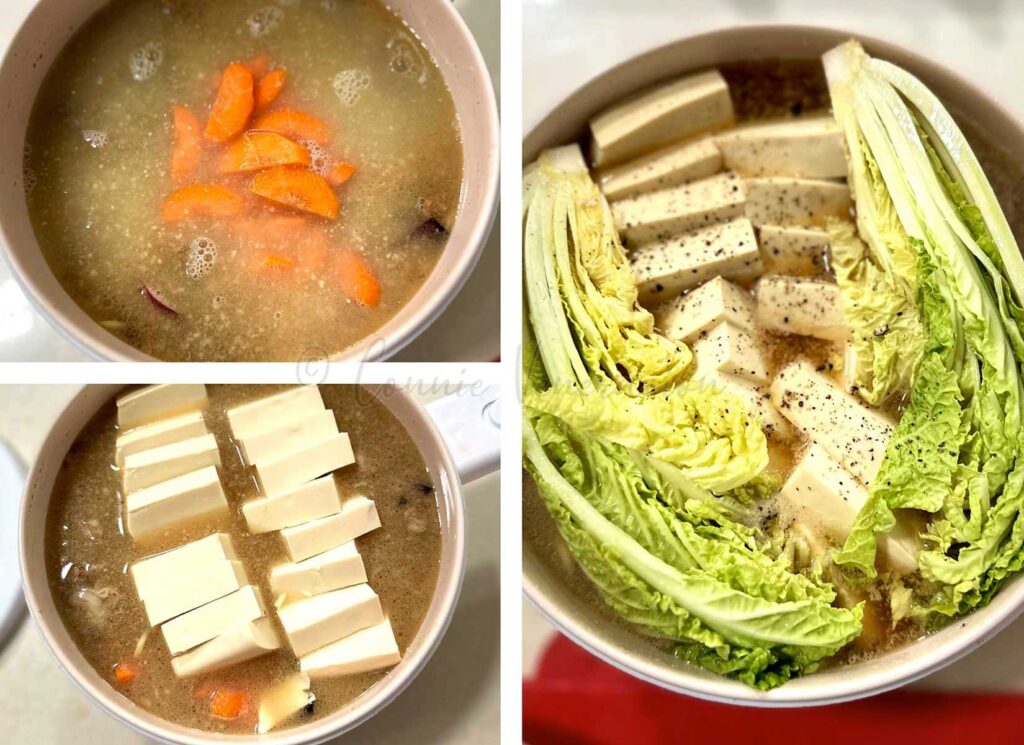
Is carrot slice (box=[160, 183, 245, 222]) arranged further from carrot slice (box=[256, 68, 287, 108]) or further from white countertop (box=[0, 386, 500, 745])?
white countertop (box=[0, 386, 500, 745])

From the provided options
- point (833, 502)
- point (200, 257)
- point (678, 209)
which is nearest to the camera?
point (200, 257)

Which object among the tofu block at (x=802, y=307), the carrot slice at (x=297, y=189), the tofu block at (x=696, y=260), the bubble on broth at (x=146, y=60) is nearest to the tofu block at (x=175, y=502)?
the carrot slice at (x=297, y=189)

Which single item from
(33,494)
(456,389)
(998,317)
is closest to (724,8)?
(998,317)

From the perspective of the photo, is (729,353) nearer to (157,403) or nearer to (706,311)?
(706,311)

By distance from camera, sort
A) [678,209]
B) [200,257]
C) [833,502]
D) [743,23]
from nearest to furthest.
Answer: [200,257] → [833,502] → [678,209] → [743,23]

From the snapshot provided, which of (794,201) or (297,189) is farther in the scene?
(794,201)

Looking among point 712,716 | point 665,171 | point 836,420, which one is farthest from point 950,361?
point 712,716

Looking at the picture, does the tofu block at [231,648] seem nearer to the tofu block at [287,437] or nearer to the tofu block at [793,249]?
the tofu block at [287,437]
